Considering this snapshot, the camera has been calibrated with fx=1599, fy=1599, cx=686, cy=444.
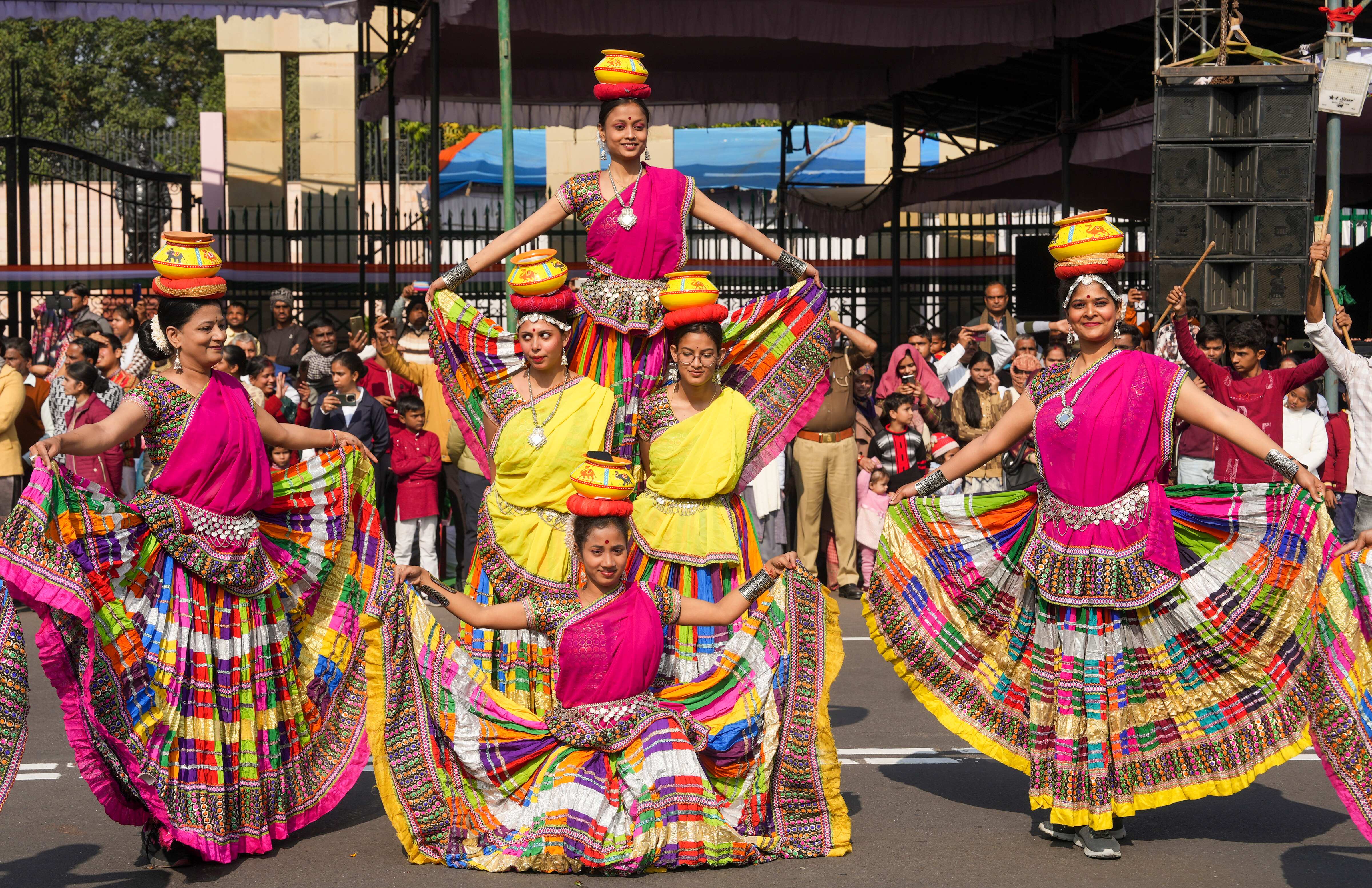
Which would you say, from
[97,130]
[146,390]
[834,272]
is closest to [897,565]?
[146,390]

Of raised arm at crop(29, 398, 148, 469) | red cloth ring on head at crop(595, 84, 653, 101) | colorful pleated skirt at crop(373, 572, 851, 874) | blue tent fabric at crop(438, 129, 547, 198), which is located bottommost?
colorful pleated skirt at crop(373, 572, 851, 874)

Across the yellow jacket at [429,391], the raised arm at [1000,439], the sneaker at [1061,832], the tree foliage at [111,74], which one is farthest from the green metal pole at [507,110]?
the tree foliage at [111,74]

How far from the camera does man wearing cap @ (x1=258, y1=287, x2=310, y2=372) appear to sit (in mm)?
12742

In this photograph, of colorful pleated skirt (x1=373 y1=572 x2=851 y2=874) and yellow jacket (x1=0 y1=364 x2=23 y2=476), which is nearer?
colorful pleated skirt (x1=373 y1=572 x2=851 y2=874)

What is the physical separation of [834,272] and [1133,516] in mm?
14605

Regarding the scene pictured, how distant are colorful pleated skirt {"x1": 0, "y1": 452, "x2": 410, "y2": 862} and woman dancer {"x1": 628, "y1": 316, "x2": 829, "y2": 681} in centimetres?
99

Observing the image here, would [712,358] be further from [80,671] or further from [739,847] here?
[80,671]

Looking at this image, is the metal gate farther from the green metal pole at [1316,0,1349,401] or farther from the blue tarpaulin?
the green metal pole at [1316,0,1349,401]

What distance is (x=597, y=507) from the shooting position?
5082 mm

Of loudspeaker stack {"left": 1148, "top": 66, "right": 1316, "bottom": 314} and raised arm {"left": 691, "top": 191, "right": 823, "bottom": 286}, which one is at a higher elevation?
loudspeaker stack {"left": 1148, "top": 66, "right": 1316, "bottom": 314}

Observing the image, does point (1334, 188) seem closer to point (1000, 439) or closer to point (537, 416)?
point (1000, 439)

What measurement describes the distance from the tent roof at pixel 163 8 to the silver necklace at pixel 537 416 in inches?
325

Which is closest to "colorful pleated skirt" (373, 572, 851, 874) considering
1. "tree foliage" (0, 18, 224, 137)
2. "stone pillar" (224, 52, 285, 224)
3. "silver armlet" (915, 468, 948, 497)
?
"silver armlet" (915, 468, 948, 497)

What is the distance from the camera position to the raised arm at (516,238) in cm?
654
